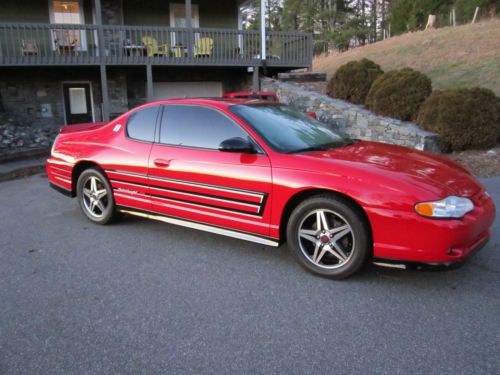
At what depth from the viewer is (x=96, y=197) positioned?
531 cm

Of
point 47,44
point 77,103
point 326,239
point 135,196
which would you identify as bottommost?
point 326,239

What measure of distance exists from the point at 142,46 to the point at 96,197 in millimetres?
10305

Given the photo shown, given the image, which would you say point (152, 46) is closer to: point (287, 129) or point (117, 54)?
point (117, 54)

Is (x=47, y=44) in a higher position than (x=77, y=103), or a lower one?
higher

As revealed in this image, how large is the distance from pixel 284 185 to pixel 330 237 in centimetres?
59

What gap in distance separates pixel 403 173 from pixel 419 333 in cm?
124

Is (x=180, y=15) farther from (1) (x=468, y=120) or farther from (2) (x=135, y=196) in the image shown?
(2) (x=135, y=196)

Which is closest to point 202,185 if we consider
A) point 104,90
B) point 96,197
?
point 96,197

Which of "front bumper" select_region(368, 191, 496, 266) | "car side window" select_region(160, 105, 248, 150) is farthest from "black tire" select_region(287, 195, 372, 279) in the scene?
"car side window" select_region(160, 105, 248, 150)

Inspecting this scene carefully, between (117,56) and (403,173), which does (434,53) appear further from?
(403,173)

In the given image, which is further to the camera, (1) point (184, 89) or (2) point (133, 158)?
(1) point (184, 89)

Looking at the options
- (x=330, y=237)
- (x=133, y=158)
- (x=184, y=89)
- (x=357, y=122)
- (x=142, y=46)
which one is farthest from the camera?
(x=184, y=89)

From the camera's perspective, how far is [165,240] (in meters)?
4.77

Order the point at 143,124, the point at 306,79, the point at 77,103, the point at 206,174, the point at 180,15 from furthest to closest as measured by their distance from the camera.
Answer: the point at 180,15 → the point at 77,103 → the point at 306,79 → the point at 143,124 → the point at 206,174
